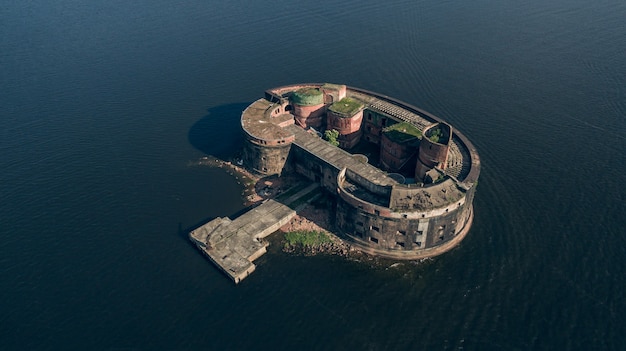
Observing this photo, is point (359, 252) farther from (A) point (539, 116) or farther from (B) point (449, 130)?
(A) point (539, 116)

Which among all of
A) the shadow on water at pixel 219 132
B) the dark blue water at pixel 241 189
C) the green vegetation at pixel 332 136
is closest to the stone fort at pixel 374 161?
the green vegetation at pixel 332 136

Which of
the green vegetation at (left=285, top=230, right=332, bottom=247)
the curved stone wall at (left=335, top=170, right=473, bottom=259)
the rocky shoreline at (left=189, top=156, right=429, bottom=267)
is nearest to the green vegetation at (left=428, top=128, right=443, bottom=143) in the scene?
the curved stone wall at (left=335, top=170, right=473, bottom=259)

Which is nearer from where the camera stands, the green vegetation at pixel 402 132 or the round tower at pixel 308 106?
the green vegetation at pixel 402 132

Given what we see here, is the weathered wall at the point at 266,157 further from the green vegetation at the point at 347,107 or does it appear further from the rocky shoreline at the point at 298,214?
the green vegetation at the point at 347,107

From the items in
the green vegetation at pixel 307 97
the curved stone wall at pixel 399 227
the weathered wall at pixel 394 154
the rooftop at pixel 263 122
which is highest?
the green vegetation at pixel 307 97

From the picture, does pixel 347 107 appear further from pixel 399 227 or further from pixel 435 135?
pixel 399 227

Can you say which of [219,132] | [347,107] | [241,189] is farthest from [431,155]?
[219,132]

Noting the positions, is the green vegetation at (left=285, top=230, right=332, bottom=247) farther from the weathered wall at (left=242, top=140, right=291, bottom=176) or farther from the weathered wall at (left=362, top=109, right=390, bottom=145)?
the weathered wall at (left=362, top=109, right=390, bottom=145)
